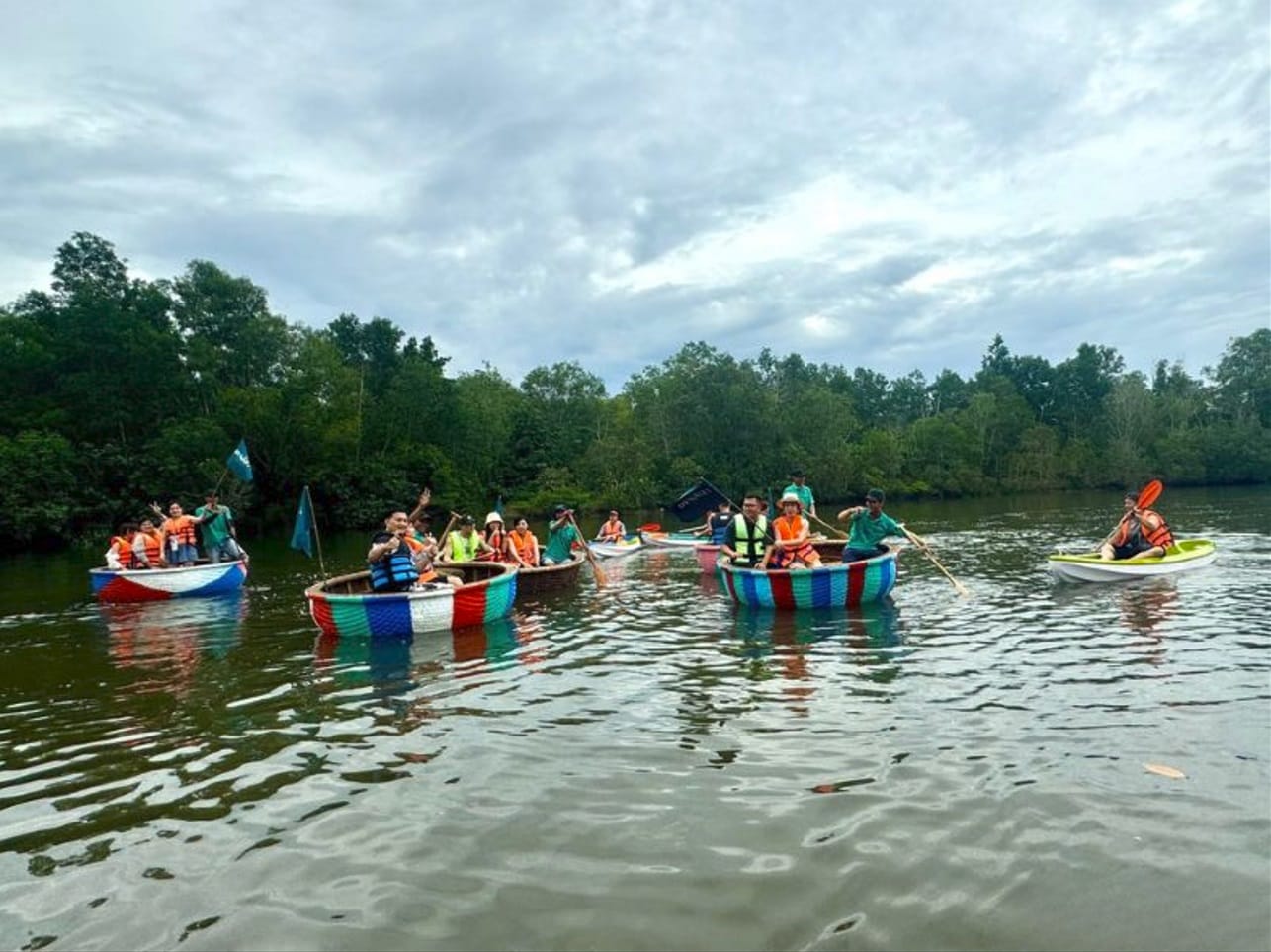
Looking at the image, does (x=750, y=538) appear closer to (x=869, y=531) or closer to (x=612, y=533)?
(x=869, y=531)

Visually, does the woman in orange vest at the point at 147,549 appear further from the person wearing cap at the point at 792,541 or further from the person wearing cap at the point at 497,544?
the person wearing cap at the point at 792,541

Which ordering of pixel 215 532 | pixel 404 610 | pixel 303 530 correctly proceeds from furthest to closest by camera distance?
pixel 215 532, pixel 303 530, pixel 404 610

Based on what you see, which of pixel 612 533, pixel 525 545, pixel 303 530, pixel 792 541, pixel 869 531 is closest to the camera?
pixel 792 541

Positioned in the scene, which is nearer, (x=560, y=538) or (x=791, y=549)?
(x=791, y=549)

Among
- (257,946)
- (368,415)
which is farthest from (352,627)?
(368,415)

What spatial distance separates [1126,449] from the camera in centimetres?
6594

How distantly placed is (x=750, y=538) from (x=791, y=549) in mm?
640

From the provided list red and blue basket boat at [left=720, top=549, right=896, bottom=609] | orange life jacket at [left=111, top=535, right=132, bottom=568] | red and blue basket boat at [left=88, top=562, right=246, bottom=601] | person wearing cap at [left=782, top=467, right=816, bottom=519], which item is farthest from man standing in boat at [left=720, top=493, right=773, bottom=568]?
orange life jacket at [left=111, top=535, right=132, bottom=568]

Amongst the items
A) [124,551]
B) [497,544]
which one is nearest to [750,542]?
[497,544]

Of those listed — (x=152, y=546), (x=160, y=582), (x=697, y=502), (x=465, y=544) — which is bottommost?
(x=160, y=582)

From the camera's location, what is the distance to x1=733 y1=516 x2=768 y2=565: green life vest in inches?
483

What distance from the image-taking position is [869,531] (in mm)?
12180

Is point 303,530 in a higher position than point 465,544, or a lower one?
higher

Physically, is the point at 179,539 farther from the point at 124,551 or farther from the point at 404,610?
the point at 404,610
